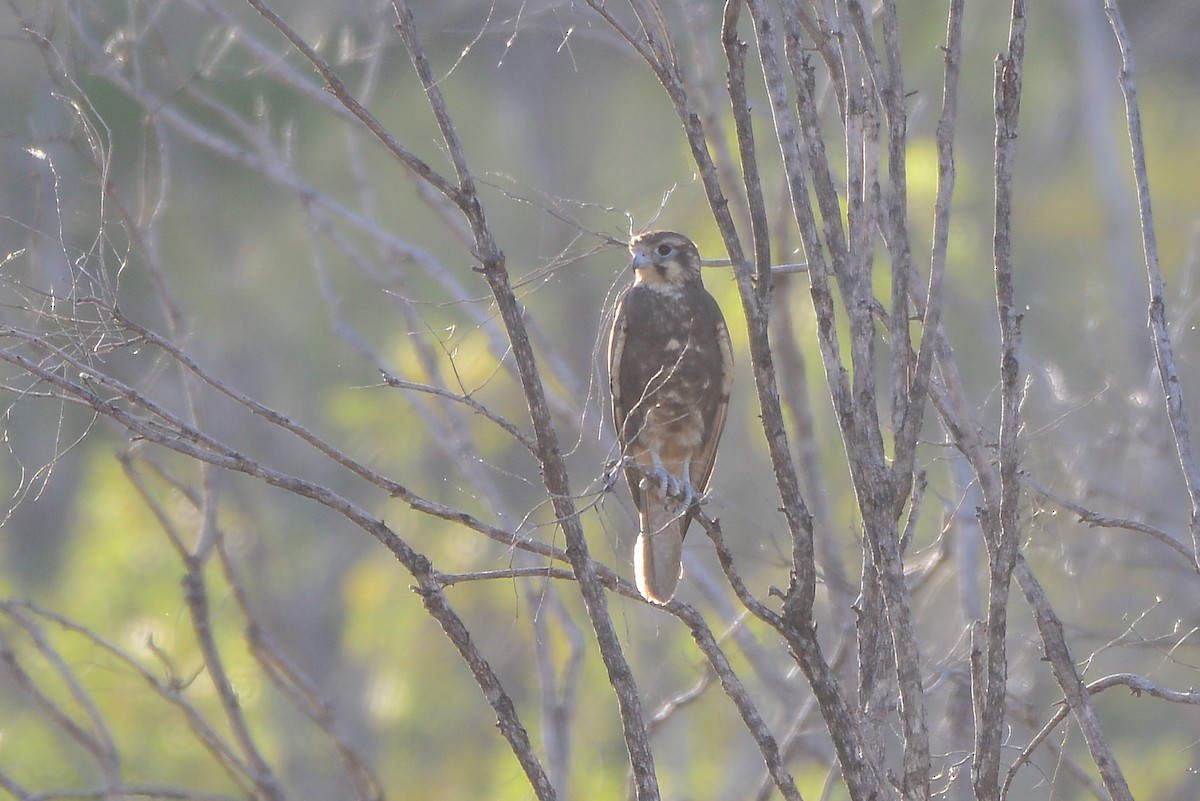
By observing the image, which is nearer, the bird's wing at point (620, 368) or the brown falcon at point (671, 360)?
the brown falcon at point (671, 360)

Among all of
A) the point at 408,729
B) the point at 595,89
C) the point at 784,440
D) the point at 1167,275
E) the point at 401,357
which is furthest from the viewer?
the point at 595,89

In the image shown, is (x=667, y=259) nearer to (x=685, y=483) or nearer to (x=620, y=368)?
(x=620, y=368)

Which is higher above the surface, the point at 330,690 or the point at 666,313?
the point at 330,690

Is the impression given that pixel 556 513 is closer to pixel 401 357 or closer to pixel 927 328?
pixel 927 328

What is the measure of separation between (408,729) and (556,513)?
955 centimetres

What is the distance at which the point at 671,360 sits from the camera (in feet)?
15.4

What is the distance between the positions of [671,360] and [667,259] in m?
0.34

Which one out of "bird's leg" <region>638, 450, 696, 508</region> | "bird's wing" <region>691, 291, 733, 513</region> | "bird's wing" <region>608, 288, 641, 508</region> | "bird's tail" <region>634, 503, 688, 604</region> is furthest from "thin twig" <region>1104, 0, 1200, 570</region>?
"bird's wing" <region>608, 288, 641, 508</region>

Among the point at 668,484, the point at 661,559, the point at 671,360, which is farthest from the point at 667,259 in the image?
the point at 661,559

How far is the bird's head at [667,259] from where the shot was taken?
4.74 m

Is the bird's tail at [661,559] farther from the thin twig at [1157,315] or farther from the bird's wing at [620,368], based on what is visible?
the thin twig at [1157,315]

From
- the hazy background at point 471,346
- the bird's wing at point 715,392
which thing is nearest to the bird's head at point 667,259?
the bird's wing at point 715,392

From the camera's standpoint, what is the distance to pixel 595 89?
19906mm

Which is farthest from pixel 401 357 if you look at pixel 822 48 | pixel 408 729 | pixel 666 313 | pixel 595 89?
pixel 595 89
